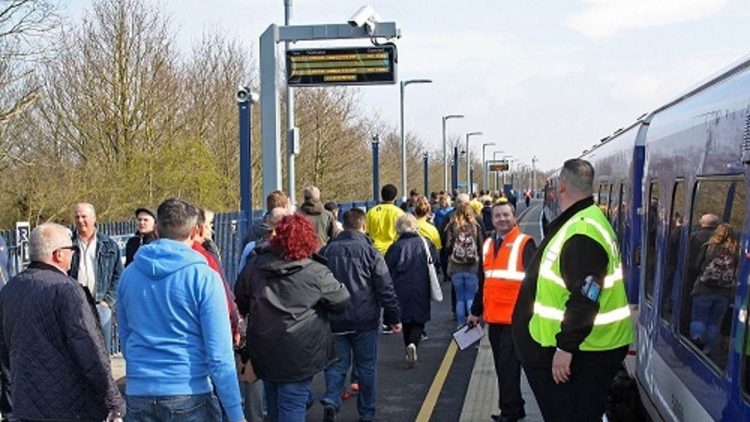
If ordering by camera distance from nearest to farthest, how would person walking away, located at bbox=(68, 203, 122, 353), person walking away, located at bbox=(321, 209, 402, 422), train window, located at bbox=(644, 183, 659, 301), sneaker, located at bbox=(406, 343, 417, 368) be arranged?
train window, located at bbox=(644, 183, 659, 301)
person walking away, located at bbox=(321, 209, 402, 422)
person walking away, located at bbox=(68, 203, 122, 353)
sneaker, located at bbox=(406, 343, 417, 368)

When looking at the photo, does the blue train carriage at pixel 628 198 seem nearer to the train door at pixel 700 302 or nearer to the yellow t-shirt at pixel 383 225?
the train door at pixel 700 302

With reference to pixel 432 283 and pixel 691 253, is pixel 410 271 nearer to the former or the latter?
pixel 432 283

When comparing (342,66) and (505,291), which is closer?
(505,291)

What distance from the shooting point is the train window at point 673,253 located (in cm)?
601

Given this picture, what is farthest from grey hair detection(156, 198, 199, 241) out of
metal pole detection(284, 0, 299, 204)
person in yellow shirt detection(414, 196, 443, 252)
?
metal pole detection(284, 0, 299, 204)

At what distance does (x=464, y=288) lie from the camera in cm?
1192

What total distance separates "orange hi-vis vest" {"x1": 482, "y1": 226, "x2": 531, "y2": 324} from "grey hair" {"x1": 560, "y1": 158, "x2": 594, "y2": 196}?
2454 mm

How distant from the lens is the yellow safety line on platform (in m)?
8.60

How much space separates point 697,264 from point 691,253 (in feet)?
0.67

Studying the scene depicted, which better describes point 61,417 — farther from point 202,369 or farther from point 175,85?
point 175,85

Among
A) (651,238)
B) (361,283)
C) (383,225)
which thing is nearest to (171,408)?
(361,283)

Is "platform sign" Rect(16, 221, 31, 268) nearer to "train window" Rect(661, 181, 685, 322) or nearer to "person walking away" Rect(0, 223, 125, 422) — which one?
"person walking away" Rect(0, 223, 125, 422)

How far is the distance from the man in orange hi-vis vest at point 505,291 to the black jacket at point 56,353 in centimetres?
360

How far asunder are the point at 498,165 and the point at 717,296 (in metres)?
74.0
